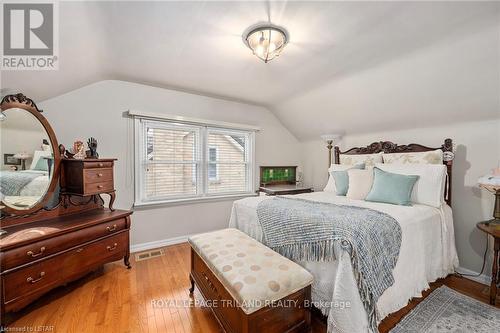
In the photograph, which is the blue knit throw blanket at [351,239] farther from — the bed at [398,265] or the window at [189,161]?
the window at [189,161]

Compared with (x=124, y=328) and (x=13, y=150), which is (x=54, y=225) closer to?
(x=13, y=150)

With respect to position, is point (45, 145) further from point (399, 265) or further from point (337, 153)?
point (337, 153)

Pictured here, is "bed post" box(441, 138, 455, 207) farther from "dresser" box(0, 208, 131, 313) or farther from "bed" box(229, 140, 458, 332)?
"dresser" box(0, 208, 131, 313)

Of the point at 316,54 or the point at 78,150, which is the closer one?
the point at 316,54

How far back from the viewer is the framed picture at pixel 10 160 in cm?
168

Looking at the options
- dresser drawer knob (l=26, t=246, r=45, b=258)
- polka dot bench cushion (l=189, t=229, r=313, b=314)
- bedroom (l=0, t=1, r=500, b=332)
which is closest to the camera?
polka dot bench cushion (l=189, t=229, r=313, b=314)

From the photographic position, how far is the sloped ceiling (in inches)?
58.1

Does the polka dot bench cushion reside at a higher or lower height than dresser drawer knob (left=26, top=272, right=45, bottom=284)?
higher

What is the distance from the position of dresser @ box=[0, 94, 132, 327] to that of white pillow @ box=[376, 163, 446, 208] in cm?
326

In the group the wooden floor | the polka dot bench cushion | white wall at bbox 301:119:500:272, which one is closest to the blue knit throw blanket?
the polka dot bench cushion

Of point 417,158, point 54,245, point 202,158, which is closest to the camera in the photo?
point 54,245

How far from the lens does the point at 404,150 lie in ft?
8.84

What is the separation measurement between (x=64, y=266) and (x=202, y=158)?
206cm

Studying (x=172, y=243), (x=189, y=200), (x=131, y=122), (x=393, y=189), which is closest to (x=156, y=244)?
(x=172, y=243)
